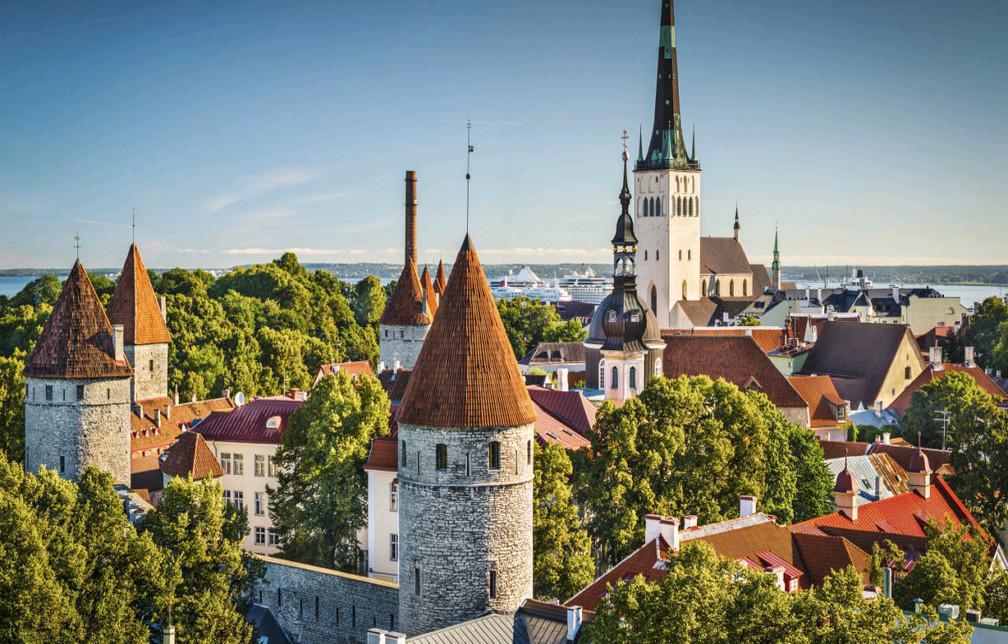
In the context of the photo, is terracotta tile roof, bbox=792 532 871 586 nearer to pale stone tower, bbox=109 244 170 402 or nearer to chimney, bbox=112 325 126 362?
chimney, bbox=112 325 126 362

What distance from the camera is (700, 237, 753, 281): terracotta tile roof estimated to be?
127312 millimetres

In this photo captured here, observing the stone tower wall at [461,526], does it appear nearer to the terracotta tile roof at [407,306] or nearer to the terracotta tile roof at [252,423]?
the terracotta tile roof at [252,423]

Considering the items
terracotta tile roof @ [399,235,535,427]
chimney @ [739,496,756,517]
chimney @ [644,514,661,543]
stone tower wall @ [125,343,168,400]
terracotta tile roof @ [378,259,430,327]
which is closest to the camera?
terracotta tile roof @ [399,235,535,427]

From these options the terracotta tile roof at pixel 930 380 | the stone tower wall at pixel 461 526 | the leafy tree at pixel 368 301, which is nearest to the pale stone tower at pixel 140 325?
the stone tower wall at pixel 461 526

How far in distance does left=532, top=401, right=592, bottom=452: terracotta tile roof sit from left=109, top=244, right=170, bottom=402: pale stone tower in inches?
755

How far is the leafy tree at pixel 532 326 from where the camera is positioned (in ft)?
339

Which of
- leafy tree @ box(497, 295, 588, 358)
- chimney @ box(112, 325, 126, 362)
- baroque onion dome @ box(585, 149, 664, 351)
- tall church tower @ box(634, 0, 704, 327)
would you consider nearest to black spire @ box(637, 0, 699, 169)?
tall church tower @ box(634, 0, 704, 327)

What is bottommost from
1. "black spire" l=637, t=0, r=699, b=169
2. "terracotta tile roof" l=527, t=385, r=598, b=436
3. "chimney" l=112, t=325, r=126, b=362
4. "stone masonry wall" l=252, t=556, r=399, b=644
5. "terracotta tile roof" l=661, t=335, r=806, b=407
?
"stone masonry wall" l=252, t=556, r=399, b=644

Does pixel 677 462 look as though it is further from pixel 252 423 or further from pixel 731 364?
pixel 731 364

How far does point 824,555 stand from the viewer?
3303cm

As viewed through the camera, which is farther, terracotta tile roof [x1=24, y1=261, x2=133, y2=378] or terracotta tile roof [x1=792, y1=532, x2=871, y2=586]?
terracotta tile roof [x1=24, y1=261, x2=133, y2=378]

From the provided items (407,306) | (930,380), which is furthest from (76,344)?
(930,380)

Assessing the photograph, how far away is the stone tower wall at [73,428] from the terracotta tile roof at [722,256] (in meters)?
89.6

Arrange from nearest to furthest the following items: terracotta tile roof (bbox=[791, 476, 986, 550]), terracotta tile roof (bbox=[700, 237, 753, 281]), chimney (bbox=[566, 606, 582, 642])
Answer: chimney (bbox=[566, 606, 582, 642]) → terracotta tile roof (bbox=[791, 476, 986, 550]) → terracotta tile roof (bbox=[700, 237, 753, 281])
